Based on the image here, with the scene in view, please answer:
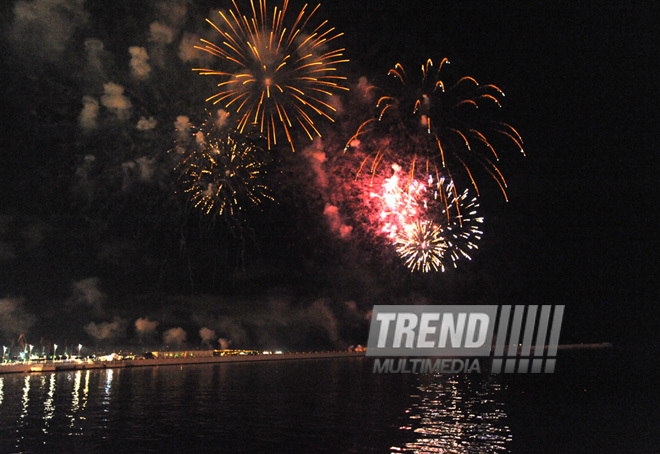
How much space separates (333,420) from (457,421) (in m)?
8.96

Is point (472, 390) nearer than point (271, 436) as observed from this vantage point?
No

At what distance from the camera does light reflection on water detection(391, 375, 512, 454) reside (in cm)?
3322

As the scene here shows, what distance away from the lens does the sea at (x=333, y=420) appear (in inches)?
1335

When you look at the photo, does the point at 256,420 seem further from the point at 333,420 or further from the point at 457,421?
the point at 457,421

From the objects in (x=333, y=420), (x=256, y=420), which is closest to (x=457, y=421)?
(x=333, y=420)

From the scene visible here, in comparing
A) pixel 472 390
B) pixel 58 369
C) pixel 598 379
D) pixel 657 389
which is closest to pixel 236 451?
pixel 472 390

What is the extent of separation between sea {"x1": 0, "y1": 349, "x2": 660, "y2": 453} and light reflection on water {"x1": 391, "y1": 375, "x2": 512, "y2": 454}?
85 mm

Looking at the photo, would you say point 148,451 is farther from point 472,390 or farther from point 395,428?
point 472,390

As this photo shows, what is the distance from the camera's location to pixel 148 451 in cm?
3222

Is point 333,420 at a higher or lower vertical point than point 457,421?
lower

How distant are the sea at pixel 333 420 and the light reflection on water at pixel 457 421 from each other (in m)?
0.09

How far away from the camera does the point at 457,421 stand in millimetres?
42406

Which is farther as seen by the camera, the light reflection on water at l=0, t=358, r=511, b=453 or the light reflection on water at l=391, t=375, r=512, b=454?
the light reflection on water at l=0, t=358, r=511, b=453

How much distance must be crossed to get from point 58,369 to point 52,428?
106 m
